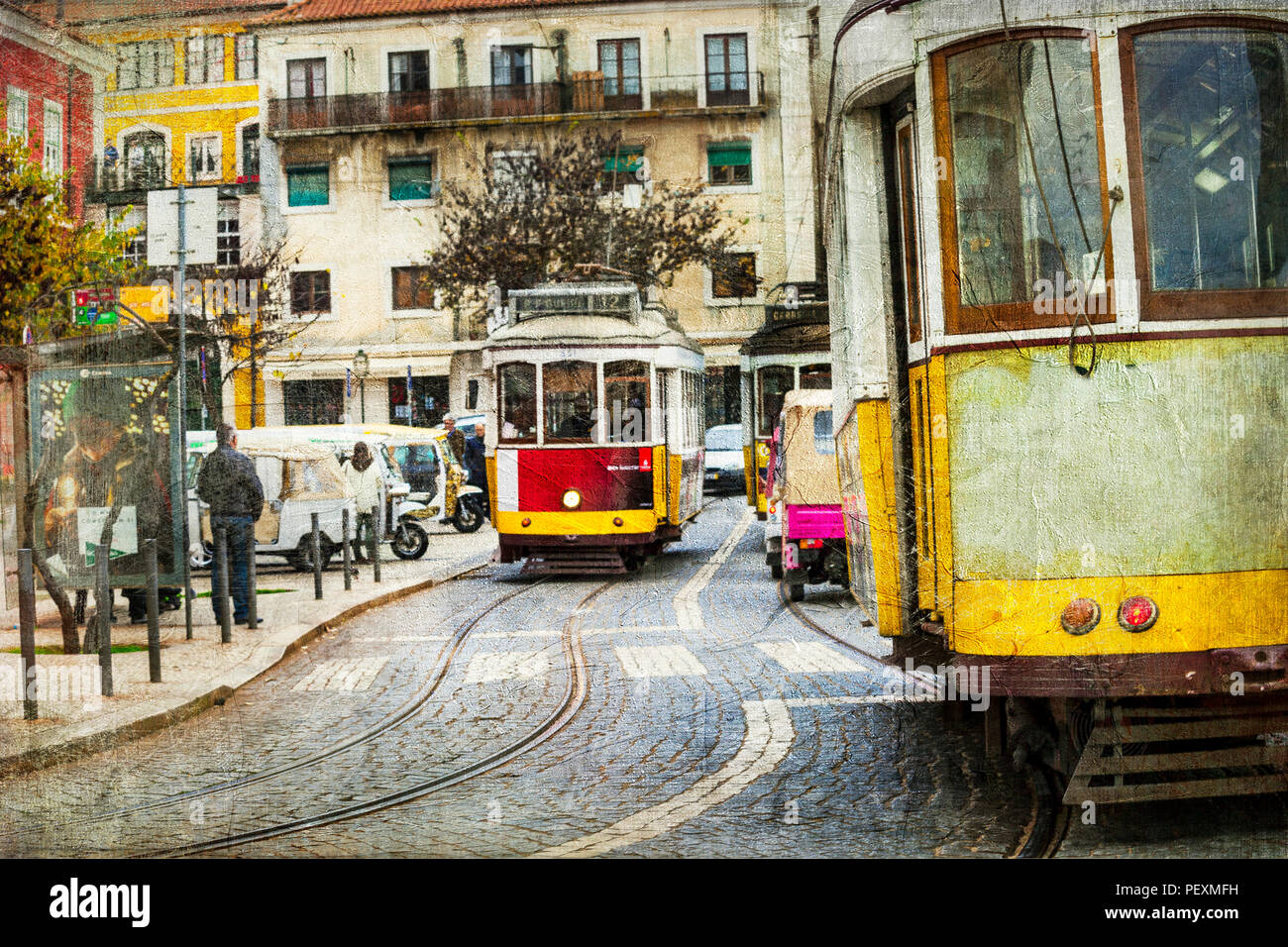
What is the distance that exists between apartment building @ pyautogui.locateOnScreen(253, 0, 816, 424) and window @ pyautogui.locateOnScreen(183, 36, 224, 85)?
0.21 metres

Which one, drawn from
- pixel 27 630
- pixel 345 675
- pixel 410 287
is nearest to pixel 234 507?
pixel 345 675

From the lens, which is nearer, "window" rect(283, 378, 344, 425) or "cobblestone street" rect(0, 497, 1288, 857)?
"cobblestone street" rect(0, 497, 1288, 857)

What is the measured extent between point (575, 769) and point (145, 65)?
3.46 meters

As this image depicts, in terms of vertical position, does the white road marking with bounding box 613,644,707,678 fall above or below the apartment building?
below

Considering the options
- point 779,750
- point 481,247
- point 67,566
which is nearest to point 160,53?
point 481,247

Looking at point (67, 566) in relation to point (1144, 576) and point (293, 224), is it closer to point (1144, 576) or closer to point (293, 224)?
point (293, 224)

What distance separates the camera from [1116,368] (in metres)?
4.38

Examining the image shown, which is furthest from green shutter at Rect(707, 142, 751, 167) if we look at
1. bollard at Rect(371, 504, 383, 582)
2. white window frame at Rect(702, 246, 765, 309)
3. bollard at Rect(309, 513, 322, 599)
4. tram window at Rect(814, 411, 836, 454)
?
bollard at Rect(371, 504, 383, 582)

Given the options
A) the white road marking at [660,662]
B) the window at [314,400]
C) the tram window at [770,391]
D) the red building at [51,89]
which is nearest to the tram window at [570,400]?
the tram window at [770,391]

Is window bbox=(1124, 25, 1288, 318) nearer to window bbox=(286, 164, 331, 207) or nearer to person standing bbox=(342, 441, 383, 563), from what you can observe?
window bbox=(286, 164, 331, 207)

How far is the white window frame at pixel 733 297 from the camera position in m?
6.76

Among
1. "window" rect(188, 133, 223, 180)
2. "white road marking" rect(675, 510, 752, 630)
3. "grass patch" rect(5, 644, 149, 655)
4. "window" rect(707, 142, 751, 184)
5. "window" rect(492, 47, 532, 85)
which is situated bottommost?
"grass patch" rect(5, 644, 149, 655)

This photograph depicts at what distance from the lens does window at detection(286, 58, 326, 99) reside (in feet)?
20.5
